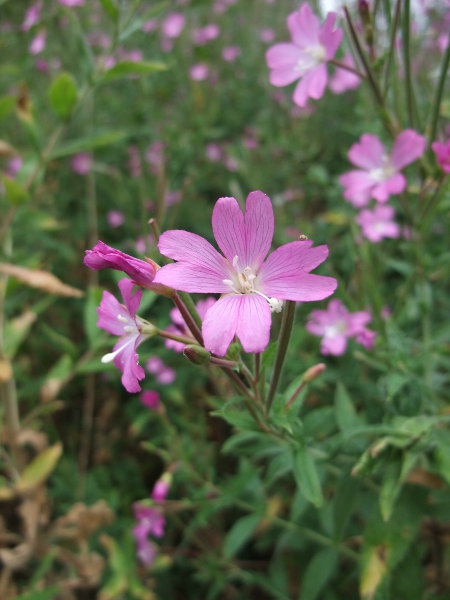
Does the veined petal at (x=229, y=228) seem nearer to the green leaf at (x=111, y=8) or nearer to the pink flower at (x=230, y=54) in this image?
the green leaf at (x=111, y=8)

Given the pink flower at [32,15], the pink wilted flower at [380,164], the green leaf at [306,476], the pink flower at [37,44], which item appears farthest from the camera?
the pink flower at [37,44]

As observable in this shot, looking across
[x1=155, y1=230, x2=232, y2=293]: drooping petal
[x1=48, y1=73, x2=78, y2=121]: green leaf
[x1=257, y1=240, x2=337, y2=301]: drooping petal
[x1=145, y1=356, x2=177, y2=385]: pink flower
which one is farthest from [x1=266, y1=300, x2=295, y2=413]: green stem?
[x1=145, y1=356, x2=177, y2=385]: pink flower

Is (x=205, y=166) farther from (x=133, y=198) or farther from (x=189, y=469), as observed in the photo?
(x=189, y=469)

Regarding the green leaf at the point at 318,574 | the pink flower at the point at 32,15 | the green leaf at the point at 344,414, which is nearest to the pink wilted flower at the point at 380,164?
the green leaf at the point at 344,414

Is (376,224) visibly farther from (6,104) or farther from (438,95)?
(6,104)

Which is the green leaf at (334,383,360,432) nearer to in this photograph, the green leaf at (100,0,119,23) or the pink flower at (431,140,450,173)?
the pink flower at (431,140,450,173)

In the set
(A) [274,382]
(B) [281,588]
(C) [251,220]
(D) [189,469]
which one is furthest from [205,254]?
(B) [281,588]
